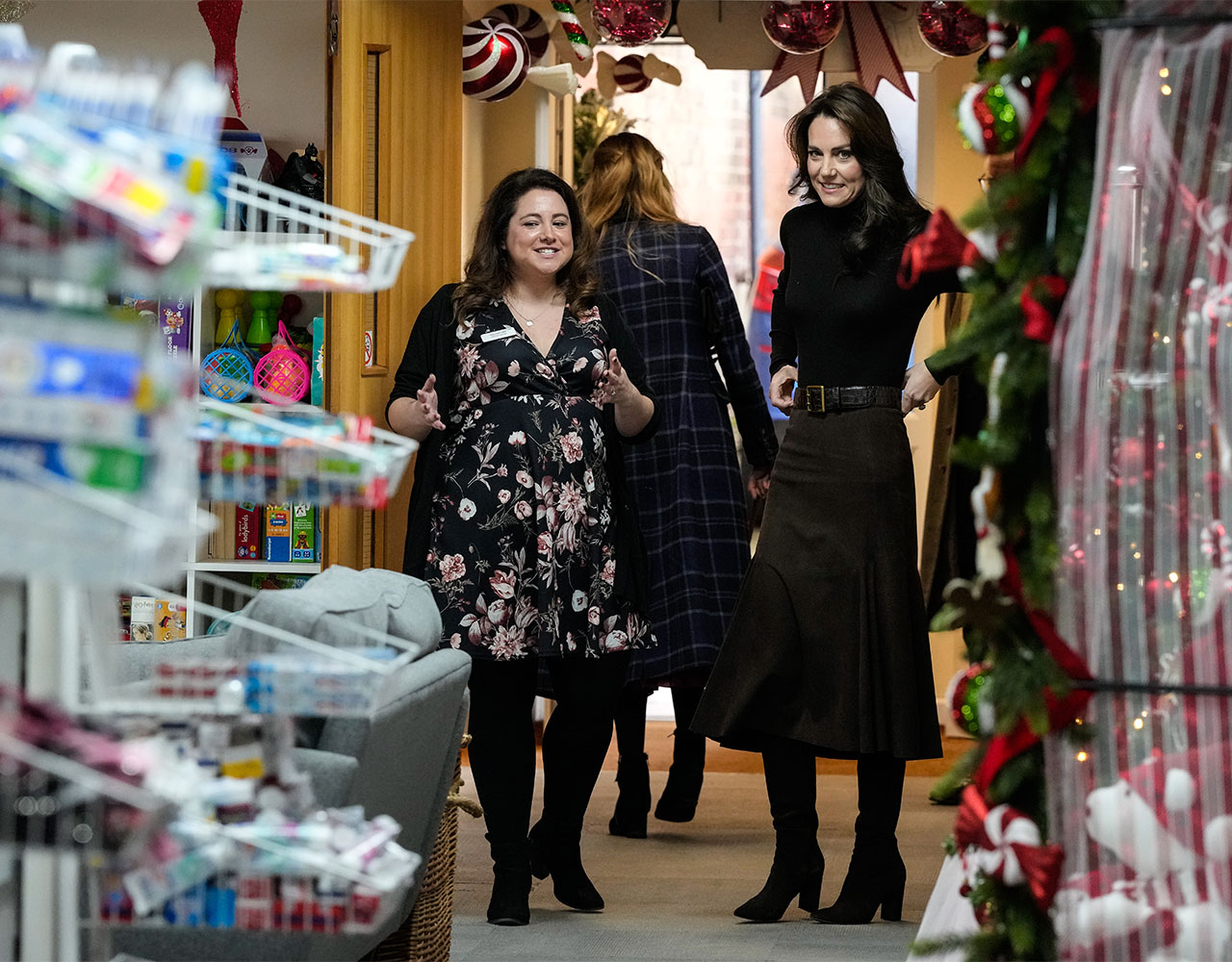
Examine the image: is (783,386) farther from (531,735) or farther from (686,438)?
(531,735)

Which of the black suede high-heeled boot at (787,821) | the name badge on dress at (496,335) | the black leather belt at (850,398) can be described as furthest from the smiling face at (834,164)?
the black suede high-heeled boot at (787,821)

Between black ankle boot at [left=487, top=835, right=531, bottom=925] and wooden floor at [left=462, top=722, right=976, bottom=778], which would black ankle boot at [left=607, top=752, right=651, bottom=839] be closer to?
wooden floor at [left=462, top=722, right=976, bottom=778]

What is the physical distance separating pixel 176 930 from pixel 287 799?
65 centimetres

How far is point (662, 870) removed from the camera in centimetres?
403

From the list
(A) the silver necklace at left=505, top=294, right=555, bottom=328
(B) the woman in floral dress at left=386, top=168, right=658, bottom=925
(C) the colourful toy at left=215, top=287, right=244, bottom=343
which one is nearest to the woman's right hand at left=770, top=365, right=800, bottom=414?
(B) the woman in floral dress at left=386, top=168, right=658, bottom=925

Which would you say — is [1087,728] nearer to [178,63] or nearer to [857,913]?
[857,913]

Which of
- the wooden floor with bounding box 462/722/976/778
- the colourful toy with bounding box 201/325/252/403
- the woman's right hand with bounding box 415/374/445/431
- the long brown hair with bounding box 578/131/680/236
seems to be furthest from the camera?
the wooden floor with bounding box 462/722/976/778

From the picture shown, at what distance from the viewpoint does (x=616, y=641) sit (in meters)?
3.51

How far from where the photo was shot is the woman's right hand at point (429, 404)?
10.4ft

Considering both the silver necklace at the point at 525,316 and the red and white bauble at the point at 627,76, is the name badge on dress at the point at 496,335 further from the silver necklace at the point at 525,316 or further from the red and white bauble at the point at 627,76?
the red and white bauble at the point at 627,76

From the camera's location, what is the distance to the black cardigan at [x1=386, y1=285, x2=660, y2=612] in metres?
3.53


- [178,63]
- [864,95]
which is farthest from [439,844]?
[178,63]

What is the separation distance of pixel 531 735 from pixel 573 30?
2.35 meters

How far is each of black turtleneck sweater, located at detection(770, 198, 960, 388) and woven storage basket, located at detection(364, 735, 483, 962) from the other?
1044mm
